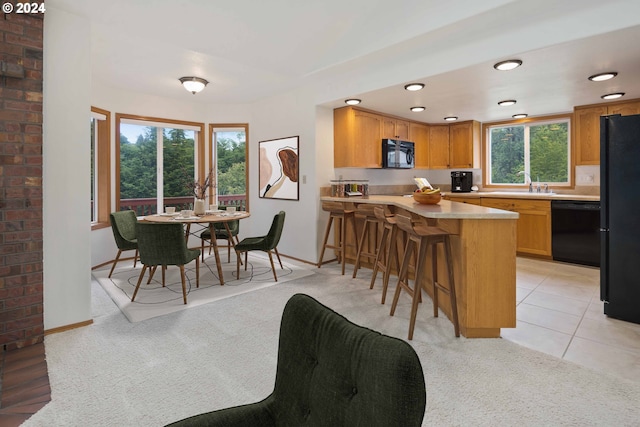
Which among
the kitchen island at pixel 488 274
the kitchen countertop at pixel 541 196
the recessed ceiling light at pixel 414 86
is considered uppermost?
the recessed ceiling light at pixel 414 86

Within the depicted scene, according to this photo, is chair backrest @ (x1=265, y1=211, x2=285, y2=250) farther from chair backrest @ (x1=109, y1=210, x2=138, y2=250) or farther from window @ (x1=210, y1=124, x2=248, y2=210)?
window @ (x1=210, y1=124, x2=248, y2=210)

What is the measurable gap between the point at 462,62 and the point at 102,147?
4837mm

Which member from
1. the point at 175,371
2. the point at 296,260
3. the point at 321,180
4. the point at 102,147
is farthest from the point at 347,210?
the point at 102,147

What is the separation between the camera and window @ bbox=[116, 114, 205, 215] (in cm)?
550

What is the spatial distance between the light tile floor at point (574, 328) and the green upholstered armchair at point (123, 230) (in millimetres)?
3946

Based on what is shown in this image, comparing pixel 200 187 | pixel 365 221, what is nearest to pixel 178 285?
pixel 200 187

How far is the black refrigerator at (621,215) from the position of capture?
2912 mm

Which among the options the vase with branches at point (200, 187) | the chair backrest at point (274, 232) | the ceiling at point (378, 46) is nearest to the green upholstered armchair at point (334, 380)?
the ceiling at point (378, 46)

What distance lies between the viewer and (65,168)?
109 inches

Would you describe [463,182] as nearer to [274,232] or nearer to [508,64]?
[508,64]

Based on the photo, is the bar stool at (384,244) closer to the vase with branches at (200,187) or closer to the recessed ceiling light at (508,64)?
the recessed ceiling light at (508,64)

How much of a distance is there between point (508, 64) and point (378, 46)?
1.21 meters

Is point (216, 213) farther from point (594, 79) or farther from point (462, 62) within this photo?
point (594, 79)

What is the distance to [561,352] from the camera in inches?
98.3
